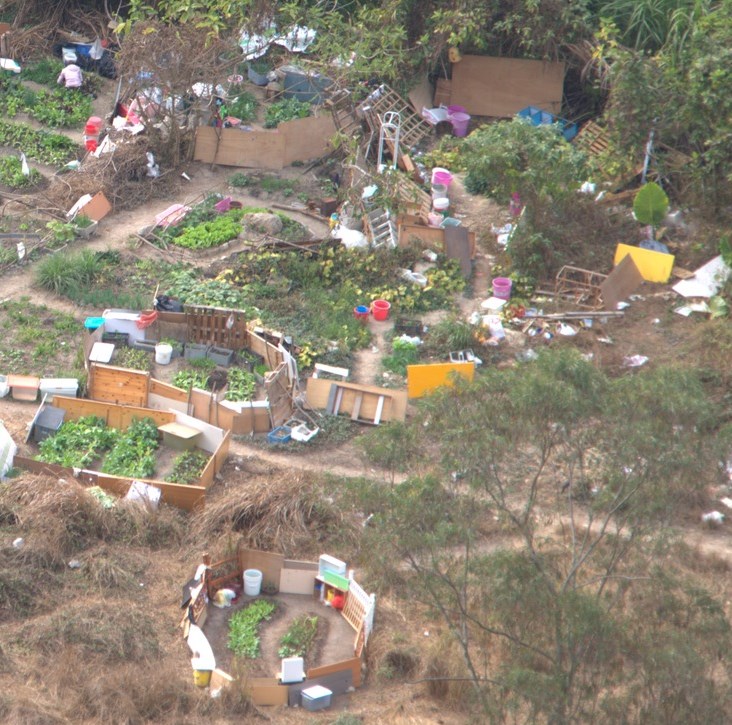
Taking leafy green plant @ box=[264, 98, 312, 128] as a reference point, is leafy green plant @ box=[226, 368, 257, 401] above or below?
below

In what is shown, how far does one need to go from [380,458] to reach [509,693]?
2.09 m

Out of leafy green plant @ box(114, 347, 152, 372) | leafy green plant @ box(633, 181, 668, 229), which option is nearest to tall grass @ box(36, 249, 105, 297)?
leafy green plant @ box(114, 347, 152, 372)

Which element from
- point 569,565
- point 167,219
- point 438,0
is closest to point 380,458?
point 569,565

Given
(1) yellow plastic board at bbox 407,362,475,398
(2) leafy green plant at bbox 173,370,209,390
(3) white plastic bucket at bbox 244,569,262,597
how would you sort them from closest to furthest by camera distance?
1. (3) white plastic bucket at bbox 244,569,262,597
2. (1) yellow plastic board at bbox 407,362,475,398
3. (2) leafy green plant at bbox 173,370,209,390

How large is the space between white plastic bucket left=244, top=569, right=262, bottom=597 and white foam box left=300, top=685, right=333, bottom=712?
155cm

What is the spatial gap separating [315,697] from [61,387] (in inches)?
215

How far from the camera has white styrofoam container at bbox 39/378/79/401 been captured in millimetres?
14625

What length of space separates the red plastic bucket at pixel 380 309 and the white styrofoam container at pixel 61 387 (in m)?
4.06

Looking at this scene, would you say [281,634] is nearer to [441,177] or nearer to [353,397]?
[353,397]

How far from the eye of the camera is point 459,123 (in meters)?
21.4

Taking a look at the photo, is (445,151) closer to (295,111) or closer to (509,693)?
(295,111)

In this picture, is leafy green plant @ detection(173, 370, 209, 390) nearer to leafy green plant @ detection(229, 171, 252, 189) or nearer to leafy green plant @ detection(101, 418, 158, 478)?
leafy green plant @ detection(101, 418, 158, 478)

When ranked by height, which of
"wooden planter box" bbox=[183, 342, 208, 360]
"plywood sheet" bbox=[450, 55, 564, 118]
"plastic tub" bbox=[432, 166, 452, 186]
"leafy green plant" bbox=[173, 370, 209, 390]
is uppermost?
"plywood sheet" bbox=[450, 55, 564, 118]

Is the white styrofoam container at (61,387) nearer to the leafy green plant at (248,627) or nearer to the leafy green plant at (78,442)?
the leafy green plant at (78,442)
